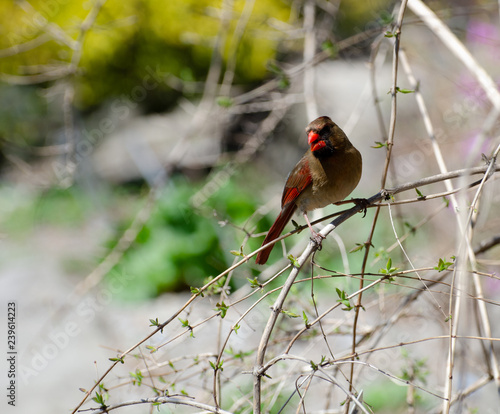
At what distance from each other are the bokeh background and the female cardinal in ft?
3.68

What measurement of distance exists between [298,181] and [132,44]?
5352mm

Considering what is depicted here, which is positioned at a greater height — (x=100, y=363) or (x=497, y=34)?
(x=497, y=34)

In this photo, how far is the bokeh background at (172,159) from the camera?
4.70m

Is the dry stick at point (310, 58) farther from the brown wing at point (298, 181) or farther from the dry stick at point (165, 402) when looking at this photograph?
the dry stick at point (165, 402)

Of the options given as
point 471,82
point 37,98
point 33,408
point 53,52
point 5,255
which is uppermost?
point 37,98

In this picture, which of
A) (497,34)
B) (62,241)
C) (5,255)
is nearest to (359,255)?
(497,34)

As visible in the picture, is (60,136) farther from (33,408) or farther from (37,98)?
(33,408)

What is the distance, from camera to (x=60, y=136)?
26.2 ft

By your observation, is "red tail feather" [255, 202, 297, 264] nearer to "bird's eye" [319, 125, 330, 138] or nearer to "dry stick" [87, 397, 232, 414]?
"bird's eye" [319, 125, 330, 138]

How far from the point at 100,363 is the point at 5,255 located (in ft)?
10.4

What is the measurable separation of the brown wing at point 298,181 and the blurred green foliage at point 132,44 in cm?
379

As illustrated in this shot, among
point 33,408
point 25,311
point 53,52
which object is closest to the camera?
point 33,408

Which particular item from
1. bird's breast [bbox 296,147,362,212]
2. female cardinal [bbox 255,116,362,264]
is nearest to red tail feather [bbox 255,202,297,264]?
female cardinal [bbox 255,116,362,264]

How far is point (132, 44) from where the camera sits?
23.8 ft
